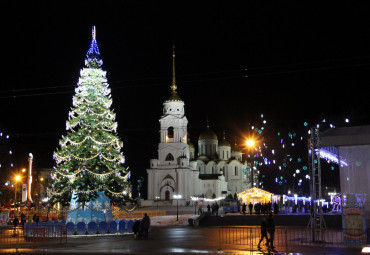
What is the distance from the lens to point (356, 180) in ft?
89.5

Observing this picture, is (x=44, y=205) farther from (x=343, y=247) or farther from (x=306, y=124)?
(x=306, y=124)

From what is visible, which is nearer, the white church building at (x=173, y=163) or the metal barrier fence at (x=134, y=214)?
the metal barrier fence at (x=134, y=214)

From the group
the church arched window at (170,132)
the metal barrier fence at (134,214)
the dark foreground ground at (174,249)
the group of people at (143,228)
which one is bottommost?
the metal barrier fence at (134,214)

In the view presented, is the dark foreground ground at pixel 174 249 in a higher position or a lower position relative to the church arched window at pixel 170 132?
lower

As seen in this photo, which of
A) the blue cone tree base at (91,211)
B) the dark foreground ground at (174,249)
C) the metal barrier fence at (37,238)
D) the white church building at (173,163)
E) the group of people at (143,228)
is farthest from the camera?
the white church building at (173,163)

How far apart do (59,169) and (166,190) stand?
2145 inches

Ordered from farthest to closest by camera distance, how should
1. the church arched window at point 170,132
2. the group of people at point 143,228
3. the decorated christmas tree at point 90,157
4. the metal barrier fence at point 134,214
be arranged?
the church arched window at point 170,132 → the metal barrier fence at point 134,214 → the decorated christmas tree at point 90,157 → the group of people at point 143,228

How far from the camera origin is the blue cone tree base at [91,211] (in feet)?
95.7

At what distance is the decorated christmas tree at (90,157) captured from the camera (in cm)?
2855

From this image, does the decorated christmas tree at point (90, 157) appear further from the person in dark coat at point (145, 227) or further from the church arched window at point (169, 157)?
the church arched window at point (169, 157)

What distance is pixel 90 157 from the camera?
28.5 metres

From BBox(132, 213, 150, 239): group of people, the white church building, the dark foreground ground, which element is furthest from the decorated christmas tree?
the white church building

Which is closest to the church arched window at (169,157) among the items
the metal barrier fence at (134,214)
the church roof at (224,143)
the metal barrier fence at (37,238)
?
the church roof at (224,143)

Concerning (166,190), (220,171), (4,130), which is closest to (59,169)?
(4,130)
